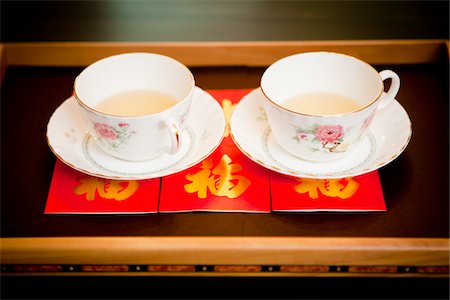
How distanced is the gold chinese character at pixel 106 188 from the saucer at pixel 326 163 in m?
0.15

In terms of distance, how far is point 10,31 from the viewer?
44.0 inches

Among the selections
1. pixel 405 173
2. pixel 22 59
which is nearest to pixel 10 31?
pixel 22 59

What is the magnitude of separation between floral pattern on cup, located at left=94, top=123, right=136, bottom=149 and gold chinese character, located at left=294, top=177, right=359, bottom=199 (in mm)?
224

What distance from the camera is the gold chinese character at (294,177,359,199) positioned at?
26.8 inches

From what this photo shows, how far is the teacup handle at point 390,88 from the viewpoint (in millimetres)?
Result: 709

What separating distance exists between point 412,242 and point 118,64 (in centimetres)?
46

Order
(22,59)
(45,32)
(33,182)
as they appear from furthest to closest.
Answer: (45,32)
(22,59)
(33,182)

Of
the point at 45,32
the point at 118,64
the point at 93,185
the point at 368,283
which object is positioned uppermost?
the point at 45,32

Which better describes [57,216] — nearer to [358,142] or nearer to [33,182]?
[33,182]

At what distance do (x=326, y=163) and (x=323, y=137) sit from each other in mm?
49

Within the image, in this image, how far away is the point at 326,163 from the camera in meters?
0.70

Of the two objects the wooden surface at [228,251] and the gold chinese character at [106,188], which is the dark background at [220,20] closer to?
the gold chinese character at [106,188]

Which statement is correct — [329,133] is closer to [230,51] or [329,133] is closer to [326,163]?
[326,163]

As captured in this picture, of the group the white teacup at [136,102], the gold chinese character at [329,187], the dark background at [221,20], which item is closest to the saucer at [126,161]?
the white teacup at [136,102]
